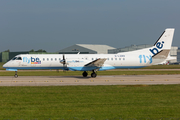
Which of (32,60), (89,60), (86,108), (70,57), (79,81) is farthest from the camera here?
(32,60)

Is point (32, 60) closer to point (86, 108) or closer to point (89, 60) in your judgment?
point (89, 60)

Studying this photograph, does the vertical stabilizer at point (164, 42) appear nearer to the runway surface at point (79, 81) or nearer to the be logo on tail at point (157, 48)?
the be logo on tail at point (157, 48)

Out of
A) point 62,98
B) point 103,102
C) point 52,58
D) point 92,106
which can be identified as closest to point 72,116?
point 92,106

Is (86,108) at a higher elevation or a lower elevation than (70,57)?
lower

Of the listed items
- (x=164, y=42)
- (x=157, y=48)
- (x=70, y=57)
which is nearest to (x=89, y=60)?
(x=70, y=57)

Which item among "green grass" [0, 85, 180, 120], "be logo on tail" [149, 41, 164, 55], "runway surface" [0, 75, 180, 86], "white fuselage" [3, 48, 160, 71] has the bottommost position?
"green grass" [0, 85, 180, 120]

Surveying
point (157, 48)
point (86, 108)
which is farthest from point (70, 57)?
point (86, 108)

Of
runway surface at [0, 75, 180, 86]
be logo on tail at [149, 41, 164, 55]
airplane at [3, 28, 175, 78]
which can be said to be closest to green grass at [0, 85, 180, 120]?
runway surface at [0, 75, 180, 86]

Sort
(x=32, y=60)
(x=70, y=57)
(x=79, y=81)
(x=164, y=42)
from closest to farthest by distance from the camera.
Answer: (x=79, y=81) → (x=70, y=57) → (x=32, y=60) → (x=164, y=42)

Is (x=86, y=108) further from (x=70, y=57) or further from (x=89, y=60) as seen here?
(x=70, y=57)

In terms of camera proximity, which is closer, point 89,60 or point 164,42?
point 89,60

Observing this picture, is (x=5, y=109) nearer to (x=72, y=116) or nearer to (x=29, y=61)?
(x=72, y=116)

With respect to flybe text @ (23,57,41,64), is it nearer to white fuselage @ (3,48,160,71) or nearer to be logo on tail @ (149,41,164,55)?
white fuselage @ (3,48,160,71)

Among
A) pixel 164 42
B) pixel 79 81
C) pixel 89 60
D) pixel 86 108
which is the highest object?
pixel 164 42
